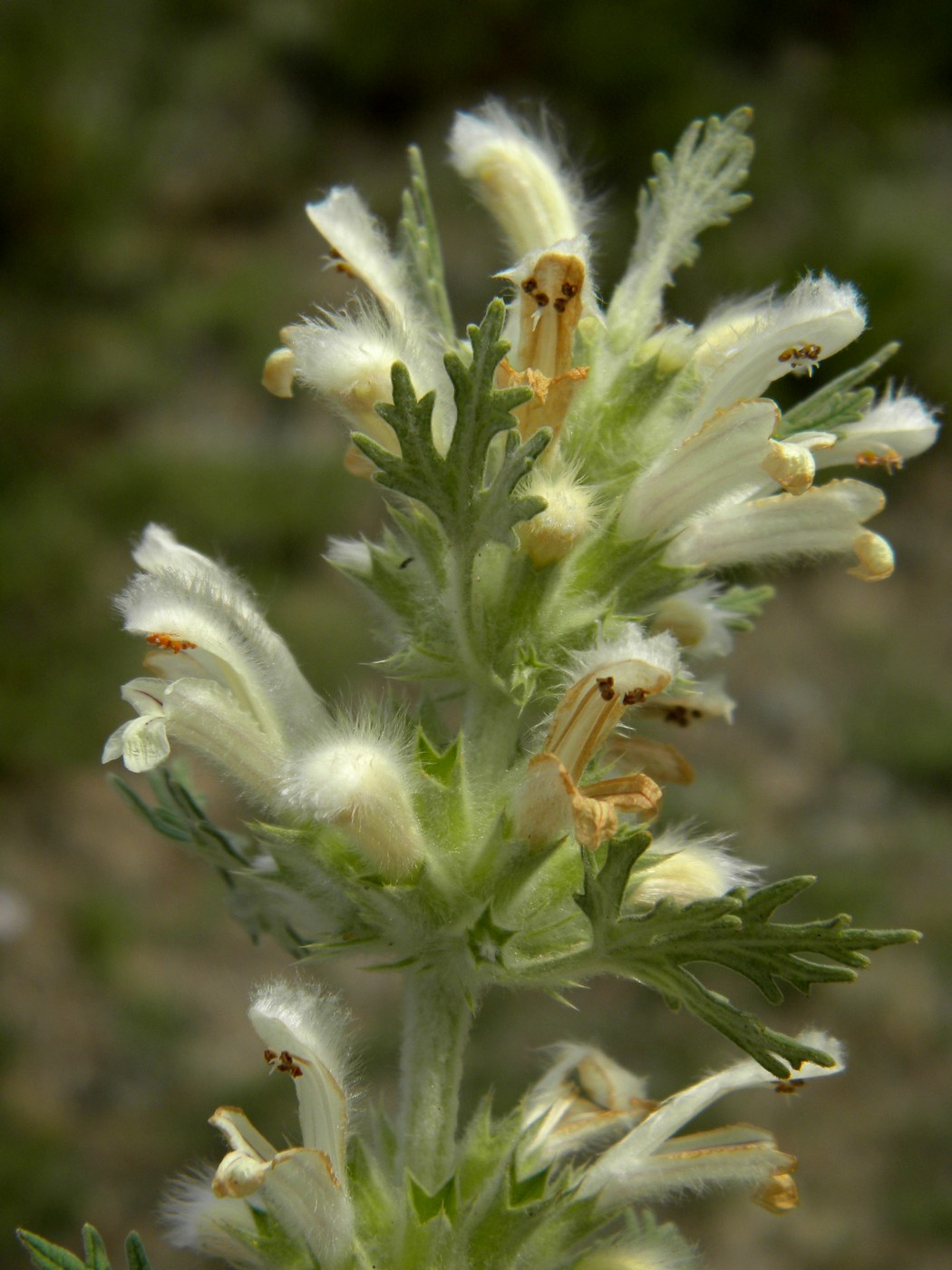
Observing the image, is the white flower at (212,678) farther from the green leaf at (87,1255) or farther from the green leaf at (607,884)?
the green leaf at (87,1255)

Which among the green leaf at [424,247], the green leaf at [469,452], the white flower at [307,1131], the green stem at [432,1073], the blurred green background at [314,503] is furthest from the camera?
the blurred green background at [314,503]

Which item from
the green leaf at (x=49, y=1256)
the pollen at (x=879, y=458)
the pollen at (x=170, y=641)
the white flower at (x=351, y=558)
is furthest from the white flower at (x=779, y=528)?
the green leaf at (x=49, y=1256)

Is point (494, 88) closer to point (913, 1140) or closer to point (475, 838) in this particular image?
point (913, 1140)

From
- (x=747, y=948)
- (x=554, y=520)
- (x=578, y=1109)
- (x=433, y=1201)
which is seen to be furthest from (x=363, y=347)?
(x=578, y=1109)

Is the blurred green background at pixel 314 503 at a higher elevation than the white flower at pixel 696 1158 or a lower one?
higher

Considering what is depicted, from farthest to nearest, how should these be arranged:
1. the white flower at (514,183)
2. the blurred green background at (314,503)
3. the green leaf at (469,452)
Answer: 1. the blurred green background at (314,503)
2. the white flower at (514,183)
3. the green leaf at (469,452)

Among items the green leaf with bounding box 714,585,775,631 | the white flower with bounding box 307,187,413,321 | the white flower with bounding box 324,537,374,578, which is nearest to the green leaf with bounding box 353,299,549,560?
the white flower with bounding box 324,537,374,578

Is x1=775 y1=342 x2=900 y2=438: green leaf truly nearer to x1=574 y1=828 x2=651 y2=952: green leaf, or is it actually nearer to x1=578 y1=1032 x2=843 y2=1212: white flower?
x1=574 y1=828 x2=651 y2=952: green leaf
